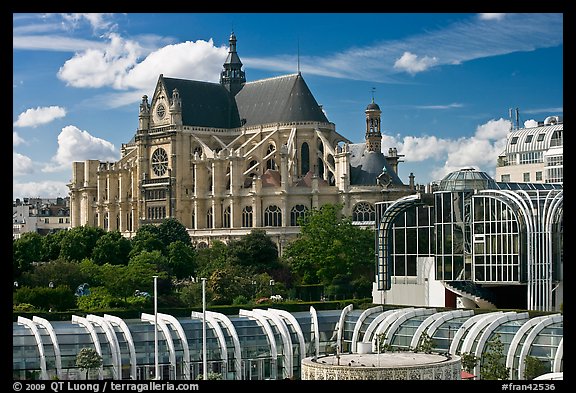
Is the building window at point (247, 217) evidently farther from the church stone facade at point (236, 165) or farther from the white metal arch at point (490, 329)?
the white metal arch at point (490, 329)

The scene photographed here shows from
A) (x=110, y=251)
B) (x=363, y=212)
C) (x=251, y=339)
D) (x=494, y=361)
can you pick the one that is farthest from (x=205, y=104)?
(x=494, y=361)

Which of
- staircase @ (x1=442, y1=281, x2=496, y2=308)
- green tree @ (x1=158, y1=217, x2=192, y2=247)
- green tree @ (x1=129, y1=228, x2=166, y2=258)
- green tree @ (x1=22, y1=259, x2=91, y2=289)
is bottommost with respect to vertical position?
staircase @ (x1=442, y1=281, x2=496, y2=308)

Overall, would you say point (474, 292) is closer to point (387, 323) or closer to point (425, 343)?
point (387, 323)

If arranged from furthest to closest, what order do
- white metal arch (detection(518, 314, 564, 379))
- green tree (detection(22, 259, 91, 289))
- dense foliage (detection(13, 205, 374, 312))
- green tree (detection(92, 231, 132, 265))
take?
green tree (detection(92, 231, 132, 265)), green tree (detection(22, 259, 91, 289)), dense foliage (detection(13, 205, 374, 312)), white metal arch (detection(518, 314, 564, 379))

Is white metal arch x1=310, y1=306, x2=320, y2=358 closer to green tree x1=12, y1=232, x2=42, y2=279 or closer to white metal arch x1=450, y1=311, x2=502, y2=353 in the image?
white metal arch x1=450, y1=311, x2=502, y2=353

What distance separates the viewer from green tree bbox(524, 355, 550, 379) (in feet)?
102

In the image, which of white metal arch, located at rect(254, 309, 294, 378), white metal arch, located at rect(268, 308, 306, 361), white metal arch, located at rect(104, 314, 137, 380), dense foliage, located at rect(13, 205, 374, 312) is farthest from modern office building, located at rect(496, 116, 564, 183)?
white metal arch, located at rect(104, 314, 137, 380)

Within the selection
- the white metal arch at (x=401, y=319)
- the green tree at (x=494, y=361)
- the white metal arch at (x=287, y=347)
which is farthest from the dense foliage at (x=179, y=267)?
the green tree at (x=494, y=361)

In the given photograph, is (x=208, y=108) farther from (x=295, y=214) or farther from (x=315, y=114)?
(x=295, y=214)

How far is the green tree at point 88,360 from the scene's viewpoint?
32906 millimetres

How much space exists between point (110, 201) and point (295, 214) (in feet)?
67.2

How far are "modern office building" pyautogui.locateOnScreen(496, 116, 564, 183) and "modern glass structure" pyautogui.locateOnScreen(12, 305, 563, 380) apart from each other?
43.0 metres

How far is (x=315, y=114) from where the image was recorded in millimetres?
92000
